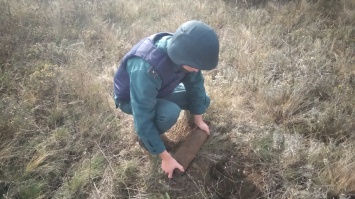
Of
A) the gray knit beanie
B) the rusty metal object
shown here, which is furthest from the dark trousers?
the gray knit beanie

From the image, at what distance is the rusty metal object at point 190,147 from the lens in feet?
7.68

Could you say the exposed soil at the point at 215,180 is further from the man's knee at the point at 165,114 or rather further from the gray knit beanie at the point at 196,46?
the gray knit beanie at the point at 196,46

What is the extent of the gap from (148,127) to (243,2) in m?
3.25

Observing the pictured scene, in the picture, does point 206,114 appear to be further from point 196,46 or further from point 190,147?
point 196,46

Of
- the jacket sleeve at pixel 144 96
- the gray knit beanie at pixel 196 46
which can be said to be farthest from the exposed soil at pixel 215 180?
the gray knit beanie at pixel 196 46

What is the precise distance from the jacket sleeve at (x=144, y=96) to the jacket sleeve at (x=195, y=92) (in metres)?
0.43

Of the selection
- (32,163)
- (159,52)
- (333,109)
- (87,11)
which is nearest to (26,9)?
(87,11)

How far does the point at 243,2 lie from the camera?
464cm

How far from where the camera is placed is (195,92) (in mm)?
2529

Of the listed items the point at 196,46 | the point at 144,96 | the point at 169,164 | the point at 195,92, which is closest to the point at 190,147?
the point at 169,164

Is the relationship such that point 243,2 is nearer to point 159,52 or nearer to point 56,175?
point 159,52

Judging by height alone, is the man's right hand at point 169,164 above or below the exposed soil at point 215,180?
above

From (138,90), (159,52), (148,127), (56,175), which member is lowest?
(56,175)

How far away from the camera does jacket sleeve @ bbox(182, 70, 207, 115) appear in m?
2.47
